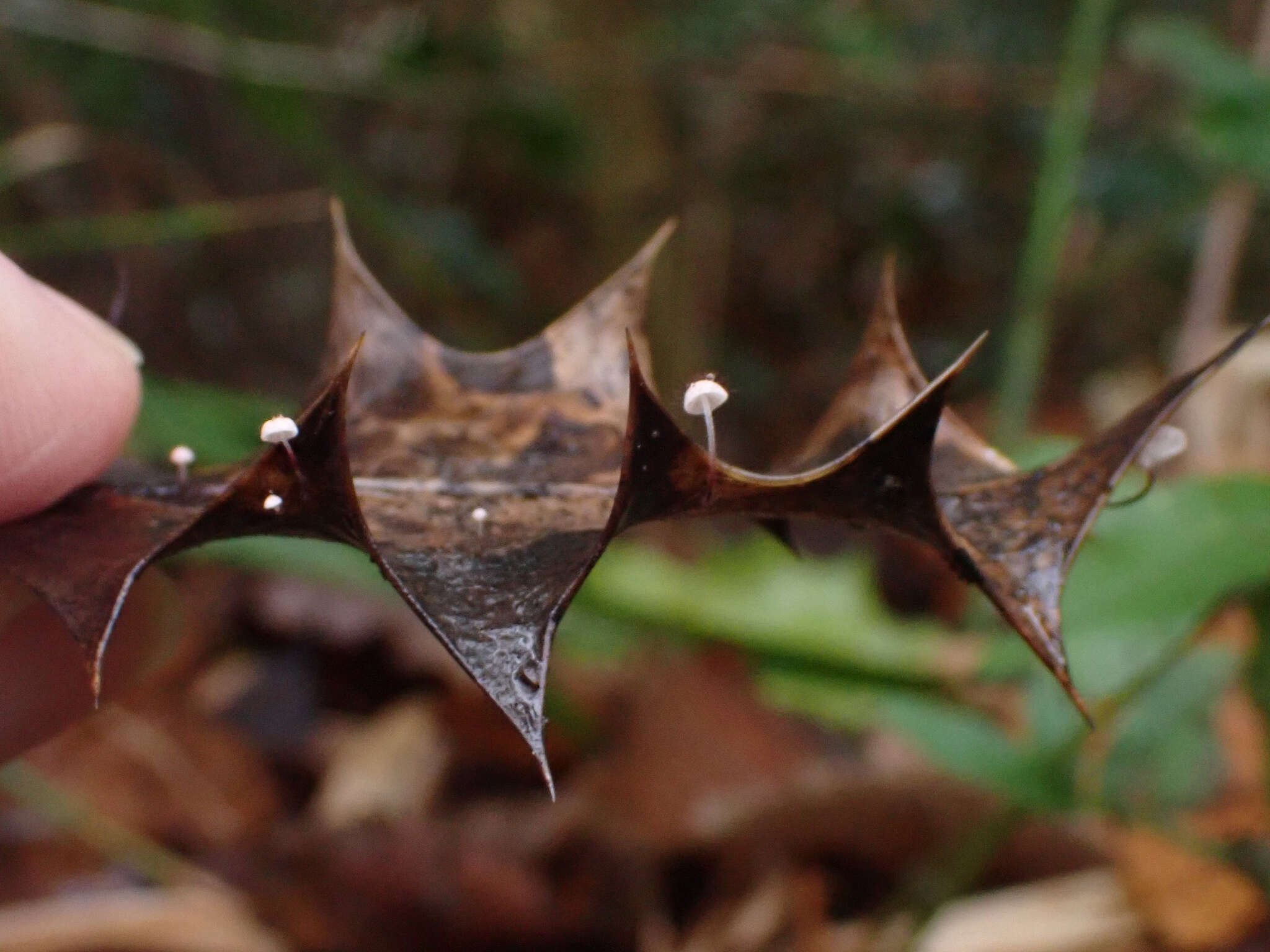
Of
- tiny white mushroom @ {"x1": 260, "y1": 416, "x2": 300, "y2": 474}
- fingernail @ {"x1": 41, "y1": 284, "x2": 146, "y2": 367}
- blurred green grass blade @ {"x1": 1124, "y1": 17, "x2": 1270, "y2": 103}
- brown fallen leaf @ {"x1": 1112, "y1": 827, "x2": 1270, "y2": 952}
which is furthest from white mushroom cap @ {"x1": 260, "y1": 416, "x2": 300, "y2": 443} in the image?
blurred green grass blade @ {"x1": 1124, "y1": 17, "x2": 1270, "y2": 103}

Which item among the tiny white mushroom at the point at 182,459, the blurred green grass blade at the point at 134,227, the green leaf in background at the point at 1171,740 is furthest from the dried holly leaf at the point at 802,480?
the blurred green grass blade at the point at 134,227

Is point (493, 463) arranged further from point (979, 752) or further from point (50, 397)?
point (979, 752)

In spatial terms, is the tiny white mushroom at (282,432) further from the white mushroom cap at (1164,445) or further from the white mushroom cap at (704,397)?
the white mushroom cap at (1164,445)

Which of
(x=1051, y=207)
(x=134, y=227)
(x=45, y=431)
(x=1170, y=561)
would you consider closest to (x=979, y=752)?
(x=1170, y=561)

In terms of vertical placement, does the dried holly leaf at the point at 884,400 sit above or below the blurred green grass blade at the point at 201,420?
above

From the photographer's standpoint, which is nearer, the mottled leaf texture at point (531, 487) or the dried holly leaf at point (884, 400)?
the mottled leaf texture at point (531, 487)
